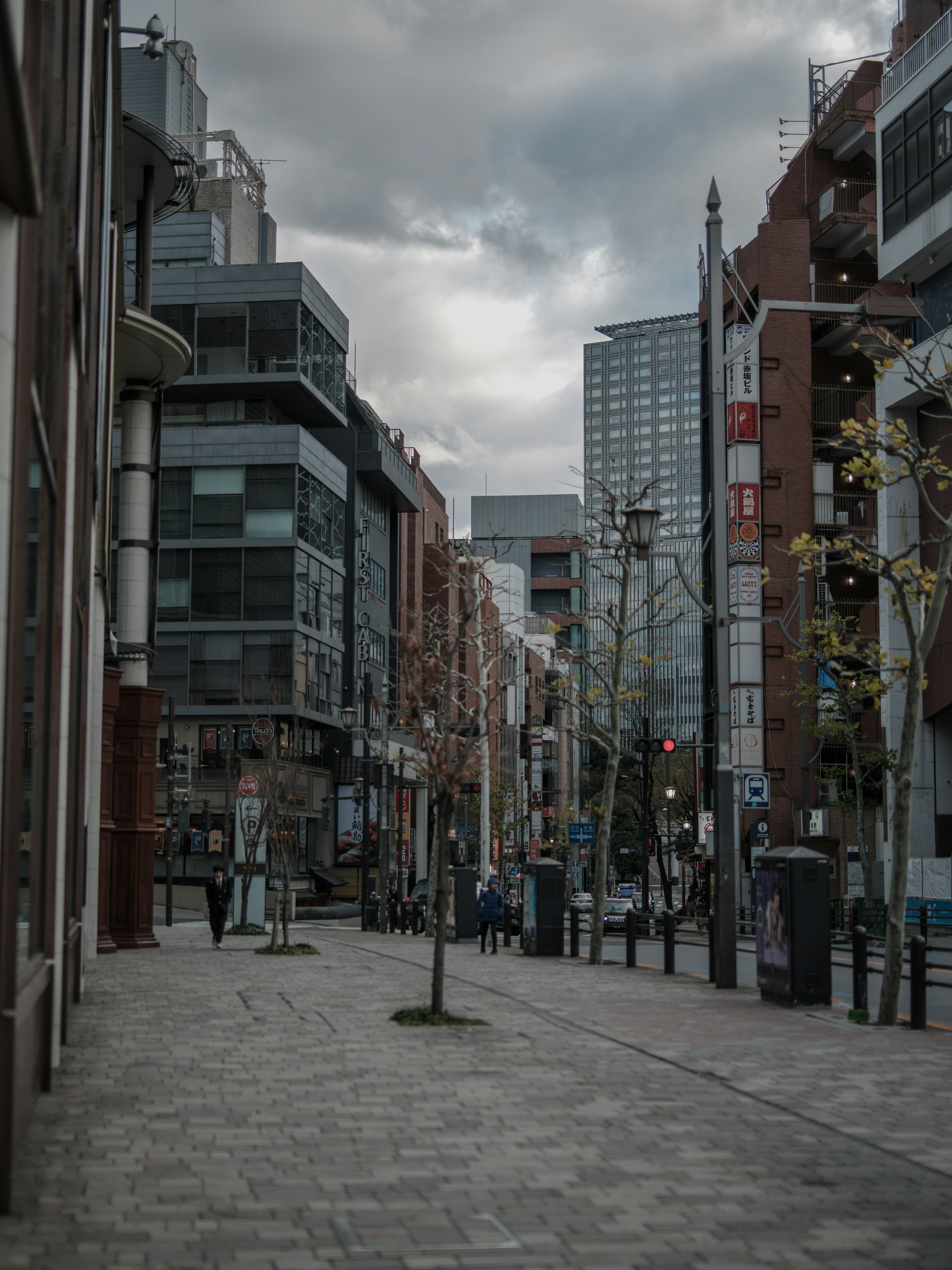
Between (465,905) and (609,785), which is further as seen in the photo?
(465,905)

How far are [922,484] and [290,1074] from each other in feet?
30.2

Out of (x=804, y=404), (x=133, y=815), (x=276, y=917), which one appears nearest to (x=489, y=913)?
(x=276, y=917)

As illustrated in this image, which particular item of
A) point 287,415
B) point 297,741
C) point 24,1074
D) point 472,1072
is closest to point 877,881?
point 297,741

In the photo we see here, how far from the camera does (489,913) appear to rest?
2969 centimetres

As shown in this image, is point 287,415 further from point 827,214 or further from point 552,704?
point 552,704

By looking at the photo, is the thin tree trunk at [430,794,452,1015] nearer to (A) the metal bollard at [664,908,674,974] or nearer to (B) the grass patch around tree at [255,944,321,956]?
(A) the metal bollard at [664,908,674,974]

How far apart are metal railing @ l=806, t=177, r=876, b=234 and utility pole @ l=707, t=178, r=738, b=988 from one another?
48705 mm

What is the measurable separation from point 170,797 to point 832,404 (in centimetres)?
3589

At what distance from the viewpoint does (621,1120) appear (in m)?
9.53

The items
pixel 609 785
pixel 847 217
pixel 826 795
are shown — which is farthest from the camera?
pixel 847 217

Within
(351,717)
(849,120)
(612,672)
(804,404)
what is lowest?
(351,717)

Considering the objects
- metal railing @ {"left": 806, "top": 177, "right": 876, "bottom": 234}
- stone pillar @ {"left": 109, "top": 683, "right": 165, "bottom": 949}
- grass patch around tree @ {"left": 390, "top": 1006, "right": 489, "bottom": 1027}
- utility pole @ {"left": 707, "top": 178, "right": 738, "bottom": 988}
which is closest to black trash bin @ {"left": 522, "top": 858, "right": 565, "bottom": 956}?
utility pole @ {"left": 707, "top": 178, "right": 738, "bottom": 988}

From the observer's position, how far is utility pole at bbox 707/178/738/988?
19469 millimetres

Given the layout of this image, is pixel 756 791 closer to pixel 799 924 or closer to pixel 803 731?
pixel 803 731
